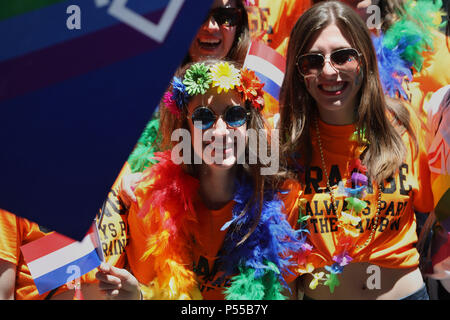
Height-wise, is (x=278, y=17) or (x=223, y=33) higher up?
(x=278, y=17)

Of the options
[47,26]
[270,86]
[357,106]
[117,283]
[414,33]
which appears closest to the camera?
[47,26]

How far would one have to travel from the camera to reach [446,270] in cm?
246

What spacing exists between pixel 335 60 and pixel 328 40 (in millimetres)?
87

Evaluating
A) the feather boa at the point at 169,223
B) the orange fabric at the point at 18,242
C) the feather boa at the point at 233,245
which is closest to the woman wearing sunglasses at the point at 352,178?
the feather boa at the point at 233,245

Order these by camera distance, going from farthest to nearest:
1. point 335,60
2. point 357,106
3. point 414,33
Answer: point 414,33 → point 357,106 → point 335,60

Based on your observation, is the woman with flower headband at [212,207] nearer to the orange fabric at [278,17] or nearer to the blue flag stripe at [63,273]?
the blue flag stripe at [63,273]

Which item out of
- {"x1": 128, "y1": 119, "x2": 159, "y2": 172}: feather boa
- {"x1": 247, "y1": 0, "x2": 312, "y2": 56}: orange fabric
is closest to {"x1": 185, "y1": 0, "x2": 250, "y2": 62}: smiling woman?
{"x1": 247, "y1": 0, "x2": 312, "y2": 56}: orange fabric

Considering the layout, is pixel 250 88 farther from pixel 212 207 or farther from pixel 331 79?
pixel 212 207

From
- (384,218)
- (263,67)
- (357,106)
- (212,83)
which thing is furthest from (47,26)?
(384,218)

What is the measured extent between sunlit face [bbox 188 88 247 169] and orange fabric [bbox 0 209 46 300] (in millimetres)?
737

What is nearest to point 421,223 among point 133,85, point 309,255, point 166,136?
point 309,255

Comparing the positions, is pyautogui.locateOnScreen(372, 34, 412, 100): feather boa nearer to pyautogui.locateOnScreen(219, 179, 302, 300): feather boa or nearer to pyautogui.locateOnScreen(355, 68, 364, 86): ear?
pyautogui.locateOnScreen(355, 68, 364, 86): ear

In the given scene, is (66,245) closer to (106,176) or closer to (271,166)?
(106,176)

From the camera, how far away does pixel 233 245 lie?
235 centimetres
